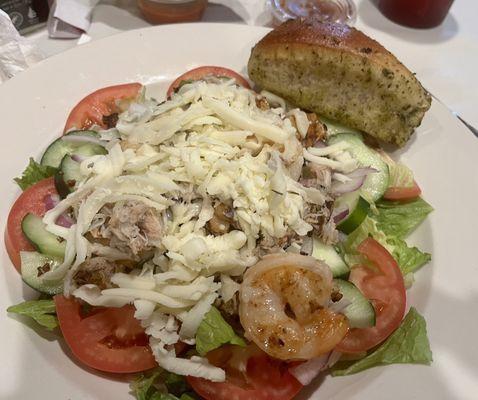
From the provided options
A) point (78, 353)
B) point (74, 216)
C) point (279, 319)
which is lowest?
point (78, 353)

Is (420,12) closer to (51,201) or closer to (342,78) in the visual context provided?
(342,78)

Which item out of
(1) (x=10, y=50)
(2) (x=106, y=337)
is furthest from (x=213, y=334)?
(1) (x=10, y=50)

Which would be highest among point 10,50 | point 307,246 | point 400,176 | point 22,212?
point 400,176

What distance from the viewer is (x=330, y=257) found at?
2832 millimetres

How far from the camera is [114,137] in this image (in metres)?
3.21

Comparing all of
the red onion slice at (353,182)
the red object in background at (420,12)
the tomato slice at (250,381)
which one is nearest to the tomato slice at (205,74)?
the red onion slice at (353,182)

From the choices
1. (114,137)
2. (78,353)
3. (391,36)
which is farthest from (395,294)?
(391,36)

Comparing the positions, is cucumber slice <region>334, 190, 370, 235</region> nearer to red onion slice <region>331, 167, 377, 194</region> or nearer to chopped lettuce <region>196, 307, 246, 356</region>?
red onion slice <region>331, 167, 377, 194</region>

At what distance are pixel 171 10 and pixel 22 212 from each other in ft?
8.36

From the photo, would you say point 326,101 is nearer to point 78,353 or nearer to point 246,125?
point 246,125

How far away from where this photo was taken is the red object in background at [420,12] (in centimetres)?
487

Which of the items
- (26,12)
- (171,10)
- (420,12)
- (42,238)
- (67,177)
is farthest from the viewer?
(420,12)

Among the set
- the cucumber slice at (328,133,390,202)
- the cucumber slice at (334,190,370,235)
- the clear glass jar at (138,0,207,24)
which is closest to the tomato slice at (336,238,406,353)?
the cucumber slice at (334,190,370,235)

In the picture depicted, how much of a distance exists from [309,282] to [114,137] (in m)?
1.55
